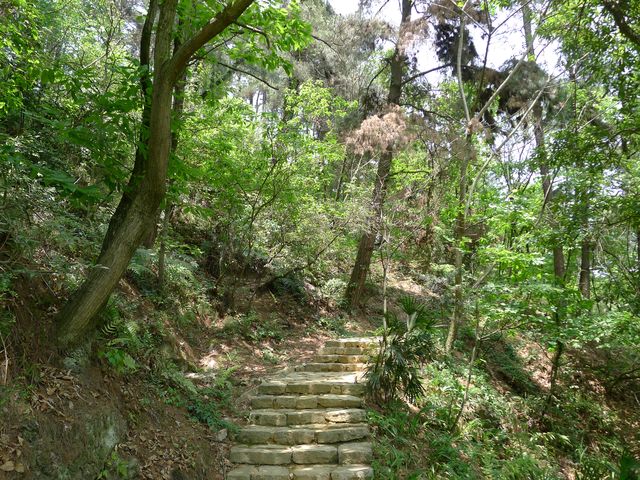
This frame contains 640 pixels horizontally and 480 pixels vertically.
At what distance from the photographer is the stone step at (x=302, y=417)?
5.25 metres

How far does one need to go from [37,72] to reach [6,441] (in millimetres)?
3295

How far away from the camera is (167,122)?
12.1ft

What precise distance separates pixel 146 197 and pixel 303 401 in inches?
137

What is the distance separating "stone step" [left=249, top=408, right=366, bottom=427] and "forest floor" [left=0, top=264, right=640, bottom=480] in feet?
0.72

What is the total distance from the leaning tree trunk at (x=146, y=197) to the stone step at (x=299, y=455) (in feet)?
7.25

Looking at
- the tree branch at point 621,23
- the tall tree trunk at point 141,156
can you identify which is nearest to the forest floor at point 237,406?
the tall tree trunk at point 141,156

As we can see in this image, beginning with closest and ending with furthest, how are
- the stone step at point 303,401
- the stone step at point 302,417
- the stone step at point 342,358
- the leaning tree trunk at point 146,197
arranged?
the leaning tree trunk at point 146,197 < the stone step at point 302,417 < the stone step at point 303,401 < the stone step at point 342,358

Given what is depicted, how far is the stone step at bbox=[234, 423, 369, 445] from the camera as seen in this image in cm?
491

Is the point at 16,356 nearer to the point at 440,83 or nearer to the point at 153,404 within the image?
the point at 153,404

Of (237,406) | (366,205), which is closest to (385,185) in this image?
(366,205)

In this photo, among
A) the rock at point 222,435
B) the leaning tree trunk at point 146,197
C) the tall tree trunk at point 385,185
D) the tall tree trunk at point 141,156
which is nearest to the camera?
the leaning tree trunk at point 146,197

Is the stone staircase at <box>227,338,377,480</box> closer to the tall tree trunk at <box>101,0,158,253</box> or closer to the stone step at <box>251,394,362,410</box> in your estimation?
the stone step at <box>251,394,362,410</box>

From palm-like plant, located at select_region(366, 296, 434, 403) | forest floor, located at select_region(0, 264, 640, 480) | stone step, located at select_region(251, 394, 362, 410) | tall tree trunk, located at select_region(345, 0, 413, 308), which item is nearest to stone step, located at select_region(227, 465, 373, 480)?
forest floor, located at select_region(0, 264, 640, 480)

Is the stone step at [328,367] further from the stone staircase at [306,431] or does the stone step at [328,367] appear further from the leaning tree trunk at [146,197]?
the leaning tree trunk at [146,197]
